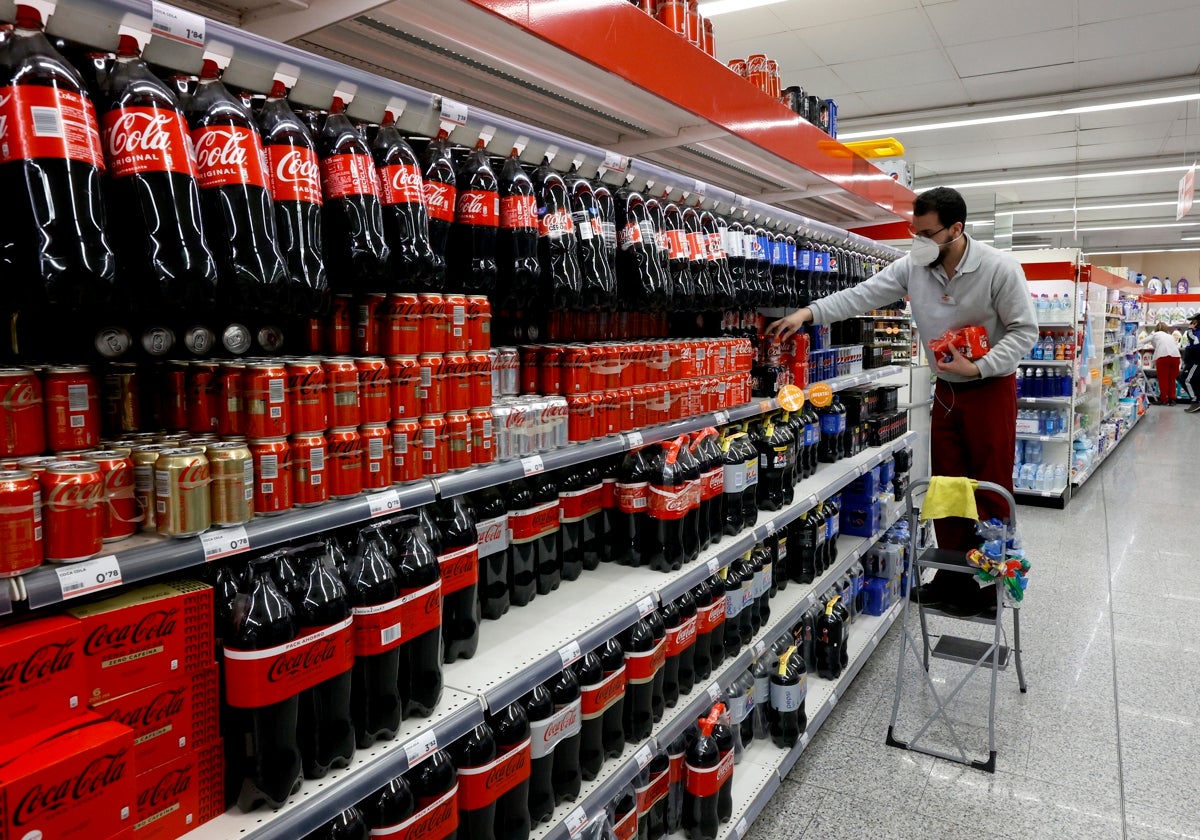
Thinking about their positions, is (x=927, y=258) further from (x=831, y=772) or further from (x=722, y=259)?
(x=831, y=772)

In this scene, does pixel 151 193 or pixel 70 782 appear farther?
pixel 151 193

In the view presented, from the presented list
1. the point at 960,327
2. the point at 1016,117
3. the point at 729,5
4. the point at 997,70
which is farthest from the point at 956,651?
the point at 1016,117

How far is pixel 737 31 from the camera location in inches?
270

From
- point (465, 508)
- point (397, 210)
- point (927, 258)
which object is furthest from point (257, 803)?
point (927, 258)

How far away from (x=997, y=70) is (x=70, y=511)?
9.01 m

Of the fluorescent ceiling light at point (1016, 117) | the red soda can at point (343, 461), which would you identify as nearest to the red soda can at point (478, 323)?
the red soda can at point (343, 461)

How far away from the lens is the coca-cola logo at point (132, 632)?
1063 mm

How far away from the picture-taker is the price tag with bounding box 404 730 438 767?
144 centimetres

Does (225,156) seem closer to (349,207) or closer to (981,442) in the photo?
(349,207)

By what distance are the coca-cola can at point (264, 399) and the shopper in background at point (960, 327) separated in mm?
2601

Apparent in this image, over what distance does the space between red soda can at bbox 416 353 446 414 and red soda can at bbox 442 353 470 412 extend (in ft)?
0.05

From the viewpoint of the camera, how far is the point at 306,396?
52.6 inches

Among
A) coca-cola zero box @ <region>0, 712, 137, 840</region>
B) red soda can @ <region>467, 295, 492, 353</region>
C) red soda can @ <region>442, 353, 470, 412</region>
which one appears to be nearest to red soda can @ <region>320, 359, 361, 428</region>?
red soda can @ <region>442, 353, 470, 412</region>

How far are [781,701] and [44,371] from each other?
2.69 metres
